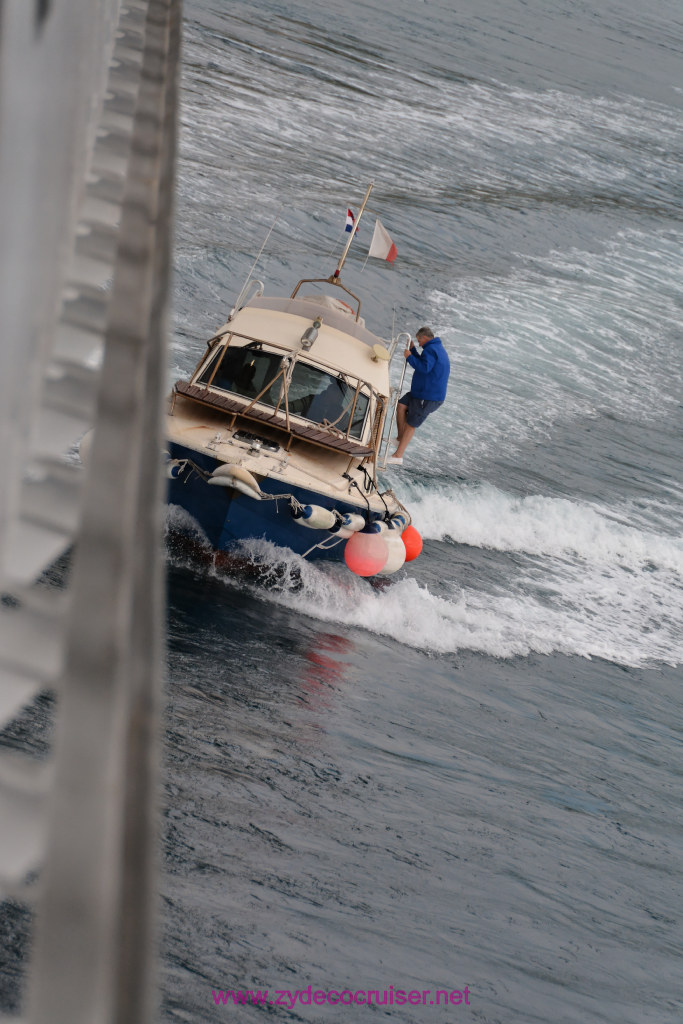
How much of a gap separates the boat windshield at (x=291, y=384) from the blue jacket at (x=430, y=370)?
1950mm

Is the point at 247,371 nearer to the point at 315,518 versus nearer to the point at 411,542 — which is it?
the point at 315,518

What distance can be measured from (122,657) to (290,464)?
7791 millimetres

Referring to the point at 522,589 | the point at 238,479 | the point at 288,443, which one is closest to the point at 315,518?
the point at 238,479

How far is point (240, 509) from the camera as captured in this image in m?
8.72

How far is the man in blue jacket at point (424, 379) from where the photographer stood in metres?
11.6

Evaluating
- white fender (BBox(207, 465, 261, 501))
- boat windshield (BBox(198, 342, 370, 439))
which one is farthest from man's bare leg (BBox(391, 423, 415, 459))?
white fender (BBox(207, 465, 261, 501))

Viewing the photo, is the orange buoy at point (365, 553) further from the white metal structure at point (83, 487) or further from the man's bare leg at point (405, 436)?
the white metal structure at point (83, 487)

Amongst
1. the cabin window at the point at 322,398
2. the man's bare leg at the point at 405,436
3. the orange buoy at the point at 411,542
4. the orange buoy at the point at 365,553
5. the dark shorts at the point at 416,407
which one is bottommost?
the orange buoy at the point at 411,542

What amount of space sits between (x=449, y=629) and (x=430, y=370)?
321 centimetres

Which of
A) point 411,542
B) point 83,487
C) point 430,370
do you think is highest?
point 83,487

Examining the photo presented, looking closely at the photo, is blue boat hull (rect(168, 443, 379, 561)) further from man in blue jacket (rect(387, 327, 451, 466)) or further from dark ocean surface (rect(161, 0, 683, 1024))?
man in blue jacket (rect(387, 327, 451, 466))

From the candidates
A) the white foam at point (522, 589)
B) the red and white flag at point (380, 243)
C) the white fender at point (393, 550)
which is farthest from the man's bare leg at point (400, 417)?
the white fender at point (393, 550)

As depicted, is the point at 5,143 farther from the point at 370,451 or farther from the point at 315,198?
the point at 315,198

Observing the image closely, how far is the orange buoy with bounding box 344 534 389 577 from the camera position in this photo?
352 inches
